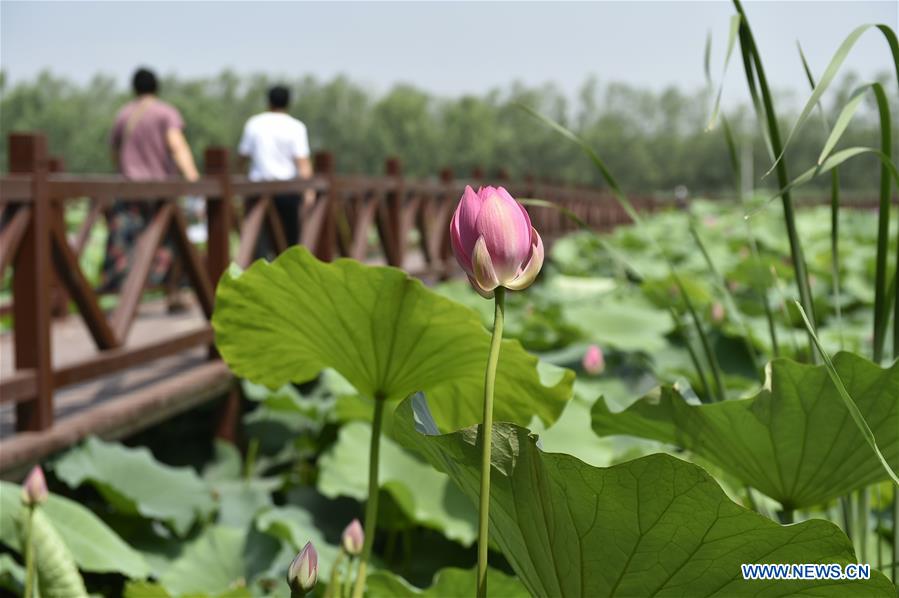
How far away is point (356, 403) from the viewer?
2.31 m

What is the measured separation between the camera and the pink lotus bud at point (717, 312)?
3.30 metres

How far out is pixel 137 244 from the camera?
10.2ft

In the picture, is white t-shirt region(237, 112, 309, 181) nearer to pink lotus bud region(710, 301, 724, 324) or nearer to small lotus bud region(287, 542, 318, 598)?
pink lotus bud region(710, 301, 724, 324)

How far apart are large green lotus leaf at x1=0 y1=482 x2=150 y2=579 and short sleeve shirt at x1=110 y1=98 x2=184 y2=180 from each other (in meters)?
2.59

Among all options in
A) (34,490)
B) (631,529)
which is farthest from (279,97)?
(631,529)

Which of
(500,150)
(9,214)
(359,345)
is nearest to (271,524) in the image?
(9,214)

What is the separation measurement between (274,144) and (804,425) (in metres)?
3.39

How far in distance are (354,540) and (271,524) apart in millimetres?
1231

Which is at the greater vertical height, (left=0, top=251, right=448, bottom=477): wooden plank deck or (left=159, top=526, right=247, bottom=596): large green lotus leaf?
(left=0, top=251, right=448, bottom=477): wooden plank deck

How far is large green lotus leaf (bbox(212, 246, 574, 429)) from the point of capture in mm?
961

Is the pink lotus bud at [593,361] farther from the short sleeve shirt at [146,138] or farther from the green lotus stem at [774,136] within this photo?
the short sleeve shirt at [146,138]

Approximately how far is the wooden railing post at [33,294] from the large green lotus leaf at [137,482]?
114mm

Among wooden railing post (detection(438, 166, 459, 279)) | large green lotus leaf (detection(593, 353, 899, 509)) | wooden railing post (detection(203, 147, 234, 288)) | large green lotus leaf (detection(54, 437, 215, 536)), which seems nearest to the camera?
large green lotus leaf (detection(593, 353, 899, 509))

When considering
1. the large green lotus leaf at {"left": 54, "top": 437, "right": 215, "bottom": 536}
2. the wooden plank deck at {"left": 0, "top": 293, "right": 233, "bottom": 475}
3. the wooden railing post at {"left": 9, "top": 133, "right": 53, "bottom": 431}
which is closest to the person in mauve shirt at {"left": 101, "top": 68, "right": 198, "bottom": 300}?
the wooden plank deck at {"left": 0, "top": 293, "right": 233, "bottom": 475}
